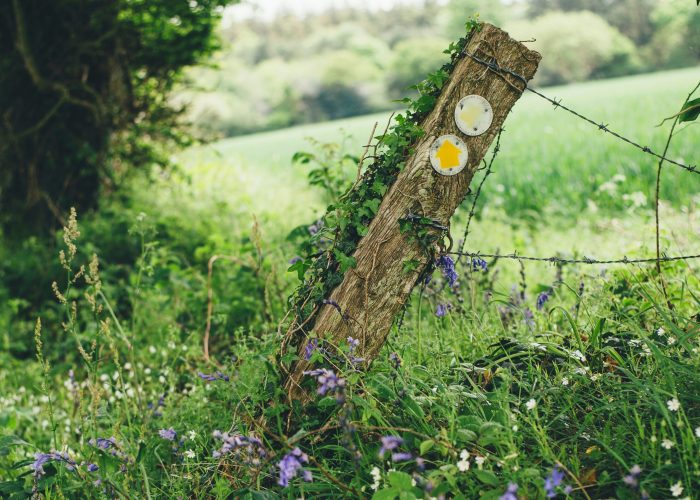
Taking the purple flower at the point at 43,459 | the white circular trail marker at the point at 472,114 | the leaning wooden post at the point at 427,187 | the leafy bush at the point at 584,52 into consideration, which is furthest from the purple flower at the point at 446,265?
the leafy bush at the point at 584,52

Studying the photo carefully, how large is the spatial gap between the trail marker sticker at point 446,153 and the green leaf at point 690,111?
973mm

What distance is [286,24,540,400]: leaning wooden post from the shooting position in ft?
7.56

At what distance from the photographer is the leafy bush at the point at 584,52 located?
5922 cm

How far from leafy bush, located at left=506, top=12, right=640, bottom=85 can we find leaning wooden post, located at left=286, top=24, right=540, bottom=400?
60221mm

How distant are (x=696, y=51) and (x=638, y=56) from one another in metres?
63.7

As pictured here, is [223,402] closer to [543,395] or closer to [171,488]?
[171,488]

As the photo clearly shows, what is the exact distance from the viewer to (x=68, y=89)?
6867 mm

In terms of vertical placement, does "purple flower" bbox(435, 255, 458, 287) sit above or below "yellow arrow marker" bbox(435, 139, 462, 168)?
below

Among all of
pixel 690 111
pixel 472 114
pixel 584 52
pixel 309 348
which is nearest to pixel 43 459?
pixel 309 348

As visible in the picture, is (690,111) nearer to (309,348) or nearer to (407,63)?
(309,348)

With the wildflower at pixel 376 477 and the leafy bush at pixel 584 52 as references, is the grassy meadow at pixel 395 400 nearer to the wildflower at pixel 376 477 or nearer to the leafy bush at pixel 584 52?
the wildflower at pixel 376 477

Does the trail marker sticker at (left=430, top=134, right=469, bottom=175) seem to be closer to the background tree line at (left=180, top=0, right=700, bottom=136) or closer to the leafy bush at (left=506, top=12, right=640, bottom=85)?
the background tree line at (left=180, top=0, right=700, bottom=136)

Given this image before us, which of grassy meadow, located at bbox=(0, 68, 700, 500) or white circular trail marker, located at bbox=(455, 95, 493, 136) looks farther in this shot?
white circular trail marker, located at bbox=(455, 95, 493, 136)

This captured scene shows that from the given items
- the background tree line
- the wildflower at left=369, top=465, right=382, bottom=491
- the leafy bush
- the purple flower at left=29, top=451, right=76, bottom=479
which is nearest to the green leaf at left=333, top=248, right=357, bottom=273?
the wildflower at left=369, top=465, right=382, bottom=491
